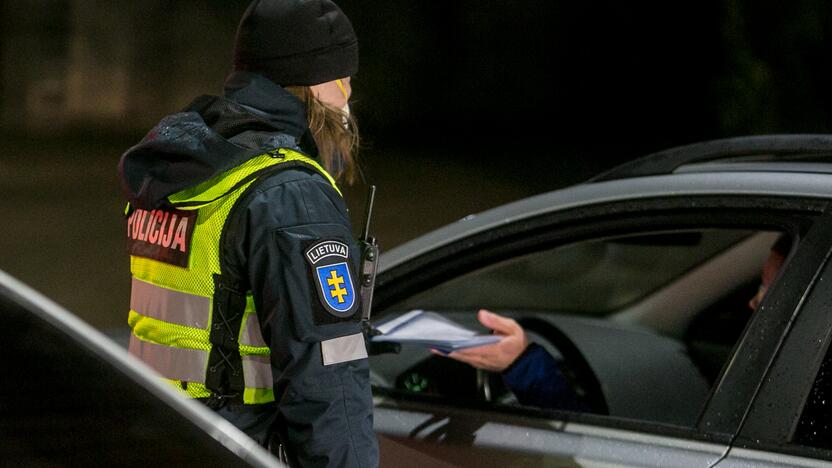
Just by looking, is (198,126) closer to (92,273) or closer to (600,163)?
(92,273)

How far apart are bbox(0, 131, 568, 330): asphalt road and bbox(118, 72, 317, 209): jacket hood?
3.73 meters

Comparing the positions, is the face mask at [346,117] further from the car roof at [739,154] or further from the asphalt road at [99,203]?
the asphalt road at [99,203]

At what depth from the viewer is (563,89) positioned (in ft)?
59.9

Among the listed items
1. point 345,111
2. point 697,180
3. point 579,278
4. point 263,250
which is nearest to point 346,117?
point 345,111

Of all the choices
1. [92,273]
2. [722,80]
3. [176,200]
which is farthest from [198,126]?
[722,80]

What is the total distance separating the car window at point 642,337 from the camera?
2922mm

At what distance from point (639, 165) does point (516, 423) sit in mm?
680

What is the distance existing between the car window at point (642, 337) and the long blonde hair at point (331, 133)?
1.28 feet

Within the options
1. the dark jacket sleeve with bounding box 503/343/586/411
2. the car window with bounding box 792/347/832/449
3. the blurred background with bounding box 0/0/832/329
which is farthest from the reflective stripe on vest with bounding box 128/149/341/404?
the blurred background with bounding box 0/0/832/329

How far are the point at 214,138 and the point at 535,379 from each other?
3.31 ft

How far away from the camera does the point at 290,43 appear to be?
2270 mm

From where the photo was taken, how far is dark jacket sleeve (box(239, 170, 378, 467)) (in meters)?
2.03

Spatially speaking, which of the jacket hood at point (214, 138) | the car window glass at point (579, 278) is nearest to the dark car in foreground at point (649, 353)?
the jacket hood at point (214, 138)

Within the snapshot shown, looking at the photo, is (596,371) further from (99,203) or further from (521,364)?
(99,203)
